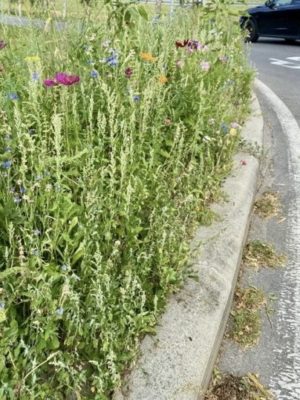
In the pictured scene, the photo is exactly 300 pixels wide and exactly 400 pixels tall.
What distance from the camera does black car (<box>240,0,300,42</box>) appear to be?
15.7m

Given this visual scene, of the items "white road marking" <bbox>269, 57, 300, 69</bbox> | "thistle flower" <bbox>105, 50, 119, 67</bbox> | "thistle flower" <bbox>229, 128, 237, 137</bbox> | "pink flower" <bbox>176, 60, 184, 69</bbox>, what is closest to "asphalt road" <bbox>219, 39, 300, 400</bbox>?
"thistle flower" <bbox>229, 128, 237, 137</bbox>

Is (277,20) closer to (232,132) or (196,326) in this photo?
(232,132)

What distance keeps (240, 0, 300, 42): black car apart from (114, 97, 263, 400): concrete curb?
13475 mm

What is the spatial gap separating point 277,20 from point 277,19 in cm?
3

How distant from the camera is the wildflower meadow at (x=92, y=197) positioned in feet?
5.71

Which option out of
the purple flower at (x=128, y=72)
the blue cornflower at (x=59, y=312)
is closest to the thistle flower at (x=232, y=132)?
the purple flower at (x=128, y=72)

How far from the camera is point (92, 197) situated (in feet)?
6.70

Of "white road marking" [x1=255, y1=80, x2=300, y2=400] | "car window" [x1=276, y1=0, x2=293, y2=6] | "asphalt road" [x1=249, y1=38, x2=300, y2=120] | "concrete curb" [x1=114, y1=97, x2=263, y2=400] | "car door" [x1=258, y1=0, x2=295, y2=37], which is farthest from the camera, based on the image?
"car window" [x1=276, y1=0, x2=293, y2=6]

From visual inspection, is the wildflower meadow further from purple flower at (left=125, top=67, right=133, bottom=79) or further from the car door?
the car door

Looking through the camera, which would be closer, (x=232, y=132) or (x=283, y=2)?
(x=232, y=132)

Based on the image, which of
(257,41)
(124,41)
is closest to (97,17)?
(124,41)

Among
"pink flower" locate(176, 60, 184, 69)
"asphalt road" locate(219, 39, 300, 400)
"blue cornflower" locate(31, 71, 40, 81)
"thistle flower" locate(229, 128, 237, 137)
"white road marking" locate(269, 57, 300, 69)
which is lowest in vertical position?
"white road marking" locate(269, 57, 300, 69)

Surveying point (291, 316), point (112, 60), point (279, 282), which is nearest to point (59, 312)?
point (291, 316)

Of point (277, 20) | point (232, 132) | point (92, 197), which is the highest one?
point (92, 197)
